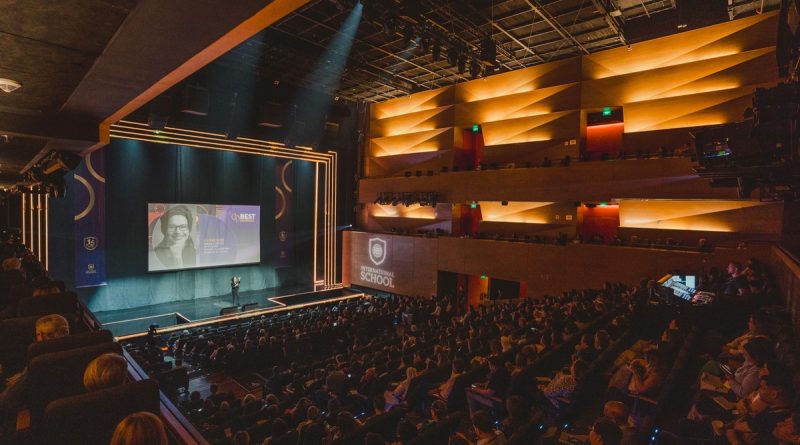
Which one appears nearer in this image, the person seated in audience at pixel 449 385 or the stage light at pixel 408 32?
the person seated in audience at pixel 449 385

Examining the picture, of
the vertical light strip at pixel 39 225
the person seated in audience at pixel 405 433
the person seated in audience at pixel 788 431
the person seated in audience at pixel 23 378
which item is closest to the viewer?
the person seated in audience at pixel 23 378

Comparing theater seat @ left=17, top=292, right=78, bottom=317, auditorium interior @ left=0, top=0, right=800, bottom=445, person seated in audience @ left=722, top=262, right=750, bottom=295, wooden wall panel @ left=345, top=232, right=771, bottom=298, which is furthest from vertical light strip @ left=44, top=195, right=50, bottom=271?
person seated in audience @ left=722, top=262, right=750, bottom=295

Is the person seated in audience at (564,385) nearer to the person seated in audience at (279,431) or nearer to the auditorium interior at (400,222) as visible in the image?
the auditorium interior at (400,222)

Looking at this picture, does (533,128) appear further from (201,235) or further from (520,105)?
(201,235)

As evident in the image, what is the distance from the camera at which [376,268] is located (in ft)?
64.7

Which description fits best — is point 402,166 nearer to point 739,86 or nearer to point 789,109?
point 739,86

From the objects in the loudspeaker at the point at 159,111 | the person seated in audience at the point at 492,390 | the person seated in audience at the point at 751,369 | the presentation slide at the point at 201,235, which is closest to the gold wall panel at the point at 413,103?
the presentation slide at the point at 201,235

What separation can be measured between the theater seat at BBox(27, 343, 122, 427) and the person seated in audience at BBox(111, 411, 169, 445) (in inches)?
42.3

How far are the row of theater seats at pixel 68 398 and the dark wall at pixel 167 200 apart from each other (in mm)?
13749

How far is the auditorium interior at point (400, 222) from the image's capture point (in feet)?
10.5

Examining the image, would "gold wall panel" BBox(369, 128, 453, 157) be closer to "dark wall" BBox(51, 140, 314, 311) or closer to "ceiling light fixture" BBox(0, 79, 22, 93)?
"dark wall" BBox(51, 140, 314, 311)

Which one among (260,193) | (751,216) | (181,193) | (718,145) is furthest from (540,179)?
(181,193)

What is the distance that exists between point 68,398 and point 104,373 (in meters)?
0.33

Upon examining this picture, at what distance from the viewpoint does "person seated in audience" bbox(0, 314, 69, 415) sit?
257 centimetres
